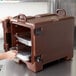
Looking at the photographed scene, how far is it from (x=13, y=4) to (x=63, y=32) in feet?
2.23

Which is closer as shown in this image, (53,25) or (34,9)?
(53,25)

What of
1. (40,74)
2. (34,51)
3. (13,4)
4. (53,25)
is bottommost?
(40,74)

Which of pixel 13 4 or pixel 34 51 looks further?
pixel 13 4

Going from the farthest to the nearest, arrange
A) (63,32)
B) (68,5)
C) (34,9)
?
(34,9), (68,5), (63,32)

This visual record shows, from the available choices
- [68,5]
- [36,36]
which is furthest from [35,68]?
[68,5]

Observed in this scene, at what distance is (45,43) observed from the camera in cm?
98

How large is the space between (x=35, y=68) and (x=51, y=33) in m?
0.20

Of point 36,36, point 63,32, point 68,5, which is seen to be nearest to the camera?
point 36,36

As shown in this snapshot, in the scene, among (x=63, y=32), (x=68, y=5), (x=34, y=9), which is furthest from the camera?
(x=34, y=9)

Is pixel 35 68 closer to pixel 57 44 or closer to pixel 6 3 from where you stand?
pixel 57 44

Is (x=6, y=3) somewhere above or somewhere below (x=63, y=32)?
above

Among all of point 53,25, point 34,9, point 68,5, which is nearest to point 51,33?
point 53,25

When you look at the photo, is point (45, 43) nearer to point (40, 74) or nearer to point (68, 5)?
point (40, 74)

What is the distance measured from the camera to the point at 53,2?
1.56m
